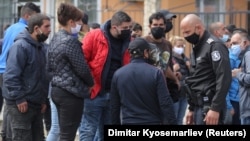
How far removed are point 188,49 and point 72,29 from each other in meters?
7.58

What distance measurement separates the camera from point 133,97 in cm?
666

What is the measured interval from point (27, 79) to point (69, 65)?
28.8 inches

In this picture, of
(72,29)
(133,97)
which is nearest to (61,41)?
(72,29)

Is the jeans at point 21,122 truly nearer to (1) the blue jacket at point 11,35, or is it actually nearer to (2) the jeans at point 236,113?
(1) the blue jacket at point 11,35

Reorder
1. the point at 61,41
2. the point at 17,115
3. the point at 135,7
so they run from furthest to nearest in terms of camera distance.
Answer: the point at 135,7 → the point at 17,115 → the point at 61,41

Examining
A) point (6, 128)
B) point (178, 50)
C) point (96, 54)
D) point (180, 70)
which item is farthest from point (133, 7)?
point (96, 54)

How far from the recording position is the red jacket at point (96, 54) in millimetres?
7648

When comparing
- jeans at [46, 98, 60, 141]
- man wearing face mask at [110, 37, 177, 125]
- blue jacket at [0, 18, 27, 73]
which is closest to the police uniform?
man wearing face mask at [110, 37, 177, 125]

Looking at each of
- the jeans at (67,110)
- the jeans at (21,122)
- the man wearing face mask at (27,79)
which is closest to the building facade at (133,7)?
the man wearing face mask at (27,79)

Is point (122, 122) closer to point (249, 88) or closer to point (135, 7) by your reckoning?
point (249, 88)

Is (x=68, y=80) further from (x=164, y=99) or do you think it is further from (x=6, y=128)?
(x=6, y=128)

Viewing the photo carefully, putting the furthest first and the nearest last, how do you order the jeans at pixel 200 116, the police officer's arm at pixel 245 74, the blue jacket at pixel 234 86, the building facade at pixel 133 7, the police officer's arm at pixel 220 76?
1. the building facade at pixel 133 7
2. the blue jacket at pixel 234 86
3. the police officer's arm at pixel 245 74
4. the jeans at pixel 200 116
5. the police officer's arm at pixel 220 76

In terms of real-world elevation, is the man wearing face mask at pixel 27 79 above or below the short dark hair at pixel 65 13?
below

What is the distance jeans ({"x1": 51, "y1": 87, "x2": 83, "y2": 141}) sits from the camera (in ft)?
23.3
